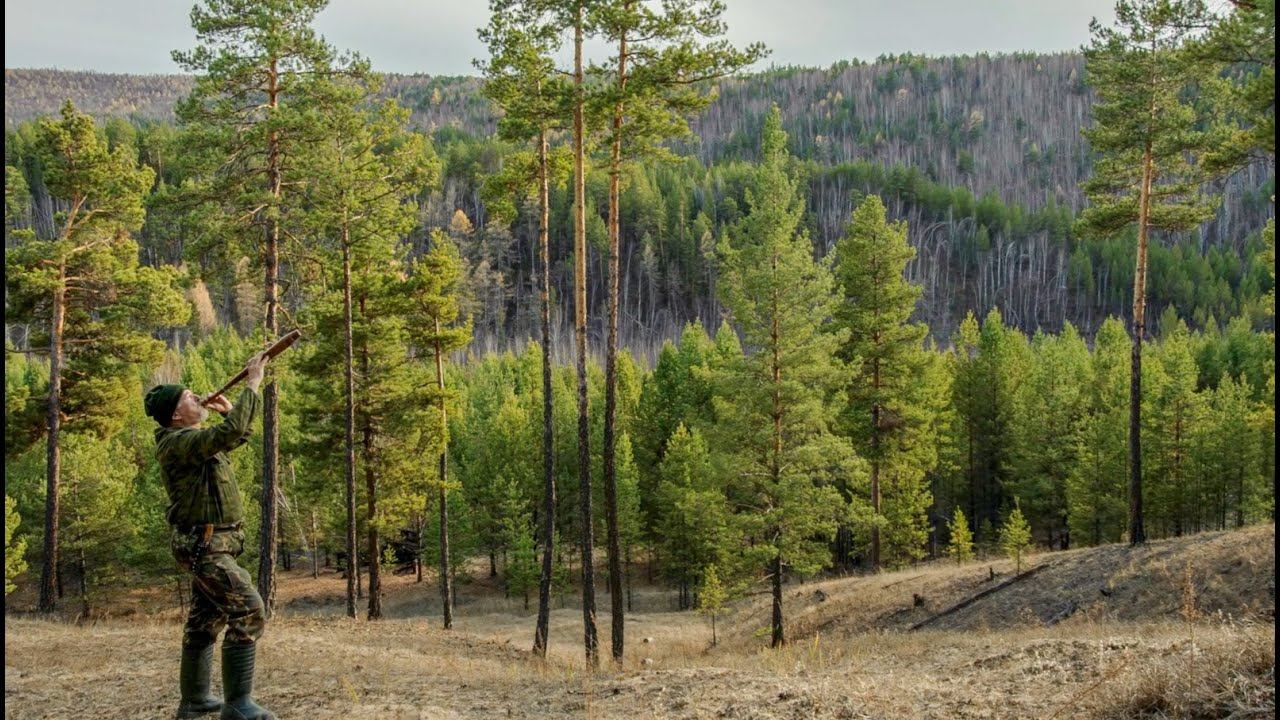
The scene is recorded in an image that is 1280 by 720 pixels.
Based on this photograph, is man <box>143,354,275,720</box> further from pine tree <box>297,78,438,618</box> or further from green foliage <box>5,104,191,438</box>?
green foliage <box>5,104,191,438</box>

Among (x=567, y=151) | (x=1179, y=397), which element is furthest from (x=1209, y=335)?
(x=567, y=151)

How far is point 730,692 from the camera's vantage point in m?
8.01

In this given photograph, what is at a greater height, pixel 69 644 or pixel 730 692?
pixel 730 692

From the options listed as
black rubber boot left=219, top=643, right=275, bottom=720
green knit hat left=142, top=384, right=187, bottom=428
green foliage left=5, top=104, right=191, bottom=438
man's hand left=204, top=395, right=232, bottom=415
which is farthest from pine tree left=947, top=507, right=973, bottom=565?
green knit hat left=142, top=384, right=187, bottom=428

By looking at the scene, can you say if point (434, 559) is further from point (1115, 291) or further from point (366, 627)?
point (1115, 291)

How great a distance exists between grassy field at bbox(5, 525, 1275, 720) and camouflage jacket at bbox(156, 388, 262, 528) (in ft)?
8.12

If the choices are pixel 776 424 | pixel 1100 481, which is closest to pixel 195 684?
pixel 776 424

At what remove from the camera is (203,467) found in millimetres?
6820

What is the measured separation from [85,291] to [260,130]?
9058 millimetres

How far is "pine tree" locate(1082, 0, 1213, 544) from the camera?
63.9 ft

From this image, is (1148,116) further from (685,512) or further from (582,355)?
(685,512)

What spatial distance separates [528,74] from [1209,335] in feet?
209

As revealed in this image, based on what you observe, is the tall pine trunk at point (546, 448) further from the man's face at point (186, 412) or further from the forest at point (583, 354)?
the man's face at point (186, 412)

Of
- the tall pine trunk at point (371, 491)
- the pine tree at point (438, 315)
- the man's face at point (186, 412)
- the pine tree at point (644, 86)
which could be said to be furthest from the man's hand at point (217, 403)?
the tall pine trunk at point (371, 491)
